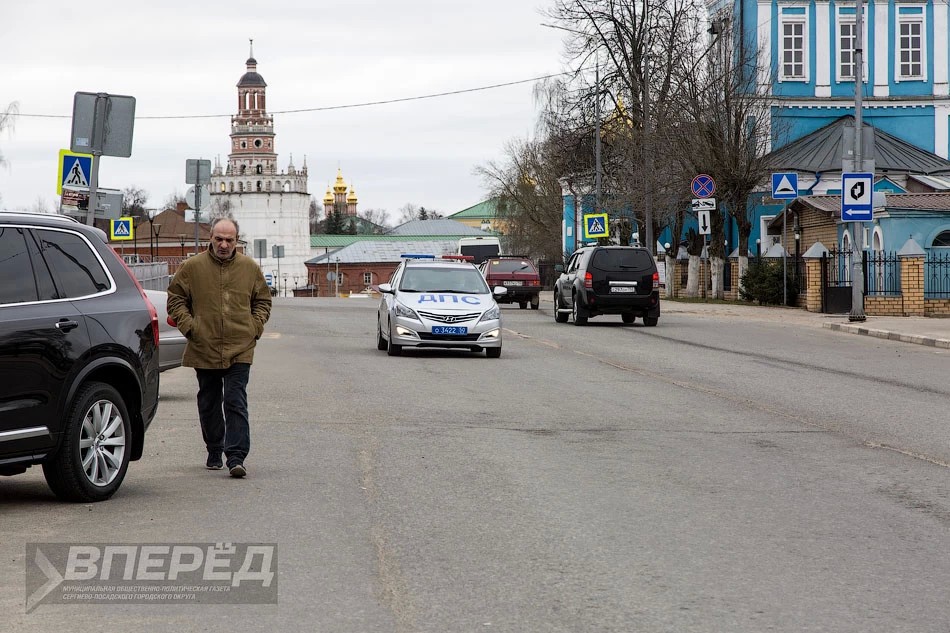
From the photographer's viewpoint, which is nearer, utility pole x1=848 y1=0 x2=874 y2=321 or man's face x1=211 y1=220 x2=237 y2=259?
man's face x1=211 y1=220 x2=237 y2=259

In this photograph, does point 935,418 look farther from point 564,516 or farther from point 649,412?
point 564,516

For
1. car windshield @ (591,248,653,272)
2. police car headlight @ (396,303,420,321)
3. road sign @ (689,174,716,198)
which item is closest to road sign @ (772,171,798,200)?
road sign @ (689,174,716,198)

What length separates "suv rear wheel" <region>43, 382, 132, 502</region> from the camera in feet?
25.8

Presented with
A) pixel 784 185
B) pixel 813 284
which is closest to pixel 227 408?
pixel 784 185

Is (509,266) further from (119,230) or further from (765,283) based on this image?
(119,230)

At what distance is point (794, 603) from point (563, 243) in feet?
261

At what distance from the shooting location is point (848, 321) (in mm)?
31375

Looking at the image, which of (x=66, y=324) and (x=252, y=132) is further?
(x=252, y=132)

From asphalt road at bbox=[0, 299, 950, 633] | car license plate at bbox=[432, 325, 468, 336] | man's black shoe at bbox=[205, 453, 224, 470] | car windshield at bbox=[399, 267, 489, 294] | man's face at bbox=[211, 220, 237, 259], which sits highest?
man's face at bbox=[211, 220, 237, 259]

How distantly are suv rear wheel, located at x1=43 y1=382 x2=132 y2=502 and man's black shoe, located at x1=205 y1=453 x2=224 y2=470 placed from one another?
3.42 ft

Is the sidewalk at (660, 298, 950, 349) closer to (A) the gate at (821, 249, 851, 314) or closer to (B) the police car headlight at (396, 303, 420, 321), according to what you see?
(A) the gate at (821, 249, 851, 314)

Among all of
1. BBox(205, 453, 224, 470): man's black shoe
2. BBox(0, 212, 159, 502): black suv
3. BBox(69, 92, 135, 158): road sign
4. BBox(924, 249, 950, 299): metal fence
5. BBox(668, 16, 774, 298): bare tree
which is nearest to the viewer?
BBox(0, 212, 159, 502): black suv

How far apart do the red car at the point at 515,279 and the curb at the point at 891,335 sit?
14.4 meters

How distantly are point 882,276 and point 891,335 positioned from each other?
29.5ft
